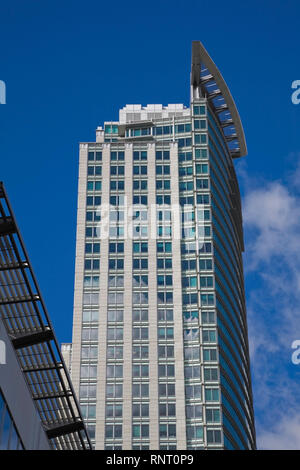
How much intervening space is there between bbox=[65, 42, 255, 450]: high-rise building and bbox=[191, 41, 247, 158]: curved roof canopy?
0.26 meters

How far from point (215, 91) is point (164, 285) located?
135 ft

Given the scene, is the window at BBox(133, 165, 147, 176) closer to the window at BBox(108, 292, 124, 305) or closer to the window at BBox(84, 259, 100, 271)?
the window at BBox(84, 259, 100, 271)

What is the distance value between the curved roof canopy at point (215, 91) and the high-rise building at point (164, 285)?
0.85 ft

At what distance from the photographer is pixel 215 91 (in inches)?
5512

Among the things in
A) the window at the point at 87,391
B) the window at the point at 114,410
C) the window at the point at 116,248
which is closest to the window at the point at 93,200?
the window at the point at 116,248

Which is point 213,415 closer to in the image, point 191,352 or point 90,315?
point 191,352

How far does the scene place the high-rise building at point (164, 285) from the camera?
353ft

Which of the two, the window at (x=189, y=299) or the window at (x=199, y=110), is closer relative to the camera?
the window at (x=189, y=299)

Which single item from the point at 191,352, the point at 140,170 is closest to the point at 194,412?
the point at 191,352

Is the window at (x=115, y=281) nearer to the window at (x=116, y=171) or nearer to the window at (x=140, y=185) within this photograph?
the window at (x=140, y=185)

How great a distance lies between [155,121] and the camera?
138 m
